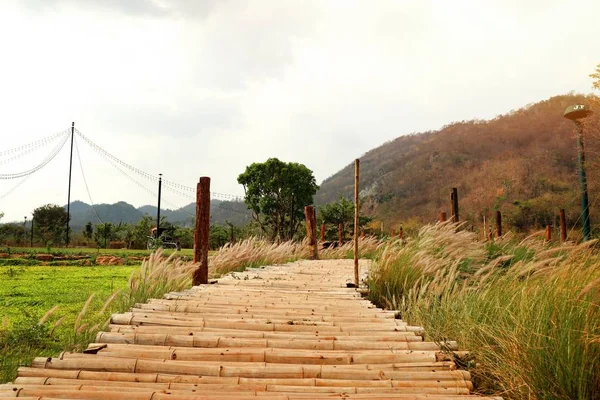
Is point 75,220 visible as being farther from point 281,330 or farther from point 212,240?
point 281,330

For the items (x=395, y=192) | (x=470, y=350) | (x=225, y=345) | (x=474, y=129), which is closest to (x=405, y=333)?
(x=470, y=350)

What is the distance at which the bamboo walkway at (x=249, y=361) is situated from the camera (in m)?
2.33

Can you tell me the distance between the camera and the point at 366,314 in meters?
4.02

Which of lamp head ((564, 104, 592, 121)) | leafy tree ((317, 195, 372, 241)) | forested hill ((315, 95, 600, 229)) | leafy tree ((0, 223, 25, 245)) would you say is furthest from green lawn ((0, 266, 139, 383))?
forested hill ((315, 95, 600, 229))

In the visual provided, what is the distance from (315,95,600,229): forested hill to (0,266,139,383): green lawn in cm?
2461

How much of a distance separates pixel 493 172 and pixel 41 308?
47.1 meters

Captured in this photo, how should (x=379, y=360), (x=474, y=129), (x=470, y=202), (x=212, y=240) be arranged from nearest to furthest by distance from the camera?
(x=379, y=360)
(x=212, y=240)
(x=470, y=202)
(x=474, y=129)

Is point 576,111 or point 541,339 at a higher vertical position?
point 576,111

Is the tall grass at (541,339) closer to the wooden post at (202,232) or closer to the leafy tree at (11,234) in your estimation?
the wooden post at (202,232)

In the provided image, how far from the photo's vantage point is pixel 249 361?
2828 mm

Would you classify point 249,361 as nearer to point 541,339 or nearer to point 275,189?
point 541,339

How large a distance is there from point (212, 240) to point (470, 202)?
2395cm

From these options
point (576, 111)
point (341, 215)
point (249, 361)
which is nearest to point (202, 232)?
point (249, 361)

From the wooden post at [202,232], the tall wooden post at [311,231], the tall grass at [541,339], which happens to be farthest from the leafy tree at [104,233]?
the tall grass at [541,339]
